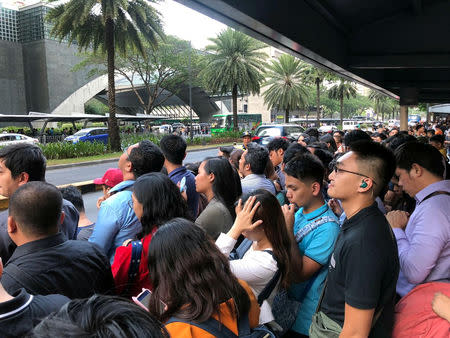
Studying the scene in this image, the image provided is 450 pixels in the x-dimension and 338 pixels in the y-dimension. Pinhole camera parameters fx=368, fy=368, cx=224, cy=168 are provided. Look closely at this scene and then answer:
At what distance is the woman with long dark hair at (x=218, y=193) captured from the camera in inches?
118

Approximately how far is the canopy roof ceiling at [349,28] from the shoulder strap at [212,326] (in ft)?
9.33

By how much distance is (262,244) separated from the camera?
88.4 inches

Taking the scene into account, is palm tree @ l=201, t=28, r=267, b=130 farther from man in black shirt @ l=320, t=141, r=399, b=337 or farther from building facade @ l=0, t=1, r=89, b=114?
building facade @ l=0, t=1, r=89, b=114

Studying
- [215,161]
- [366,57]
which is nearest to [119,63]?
[366,57]

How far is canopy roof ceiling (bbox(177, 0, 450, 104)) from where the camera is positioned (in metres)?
4.04

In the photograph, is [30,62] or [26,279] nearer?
[26,279]

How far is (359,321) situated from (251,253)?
2.35 feet

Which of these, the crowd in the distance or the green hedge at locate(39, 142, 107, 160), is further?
the green hedge at locate(39, 142, 107, 160)

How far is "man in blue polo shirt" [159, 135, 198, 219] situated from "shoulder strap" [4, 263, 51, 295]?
2.31m

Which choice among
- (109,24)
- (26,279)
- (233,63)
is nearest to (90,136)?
(109,24)

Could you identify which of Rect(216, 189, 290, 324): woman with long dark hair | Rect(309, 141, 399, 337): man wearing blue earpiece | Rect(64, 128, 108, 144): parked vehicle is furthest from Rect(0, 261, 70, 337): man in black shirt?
Rect(64, 128, 108, 144): parked vehicle

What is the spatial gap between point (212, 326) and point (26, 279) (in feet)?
3.19

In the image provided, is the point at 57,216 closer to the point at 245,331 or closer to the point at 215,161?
the point at 245,331

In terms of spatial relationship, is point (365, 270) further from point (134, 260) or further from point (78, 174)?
point (78, 174)
